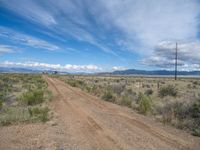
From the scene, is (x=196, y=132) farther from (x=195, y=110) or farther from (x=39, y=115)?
(x=39, y=115)

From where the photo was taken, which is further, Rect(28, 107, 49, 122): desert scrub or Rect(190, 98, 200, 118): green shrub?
Rect(190, 98, 200, 118): green shrub

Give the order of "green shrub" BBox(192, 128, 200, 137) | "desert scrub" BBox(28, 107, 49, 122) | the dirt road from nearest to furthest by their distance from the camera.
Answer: the dirt road
"green shrub" BBox(192, 128, 200, 137)
"desert scrub" BBox(28, 107, 49, 122)

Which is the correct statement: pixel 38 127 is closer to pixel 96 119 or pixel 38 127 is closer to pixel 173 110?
pixel 96 119

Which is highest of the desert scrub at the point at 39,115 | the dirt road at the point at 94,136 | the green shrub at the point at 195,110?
the green shrub at the point at 195,110

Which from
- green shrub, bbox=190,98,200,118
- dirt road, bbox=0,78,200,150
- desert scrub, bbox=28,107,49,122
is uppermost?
green shrub, bbox=190,98,200,118

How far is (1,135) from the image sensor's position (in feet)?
27.9

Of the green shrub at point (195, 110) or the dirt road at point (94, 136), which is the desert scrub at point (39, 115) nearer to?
the dirt road at point (94, 136)

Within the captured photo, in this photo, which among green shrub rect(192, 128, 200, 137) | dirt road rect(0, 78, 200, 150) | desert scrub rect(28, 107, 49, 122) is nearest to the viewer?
dirt road rect(0, 78, 200, 150)

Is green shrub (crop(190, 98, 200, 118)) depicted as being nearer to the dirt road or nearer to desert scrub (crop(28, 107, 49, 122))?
the dirt road

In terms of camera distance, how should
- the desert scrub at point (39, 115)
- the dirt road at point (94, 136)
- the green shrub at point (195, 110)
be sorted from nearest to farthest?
the dirt road at point (94, 136) < the desert scrub at point (39, 115) < the green shrub at point (195, 110)

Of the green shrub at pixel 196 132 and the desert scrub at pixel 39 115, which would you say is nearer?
the green shrub at pixel 196 132

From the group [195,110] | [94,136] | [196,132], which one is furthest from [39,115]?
[195,110]

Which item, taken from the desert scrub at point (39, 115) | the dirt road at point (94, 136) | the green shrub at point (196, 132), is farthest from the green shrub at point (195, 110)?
the desert scrub at point (39, 115)

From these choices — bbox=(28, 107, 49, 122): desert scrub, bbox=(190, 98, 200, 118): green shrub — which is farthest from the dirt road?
bbox=(190, 98, 200, 118): green shrub
